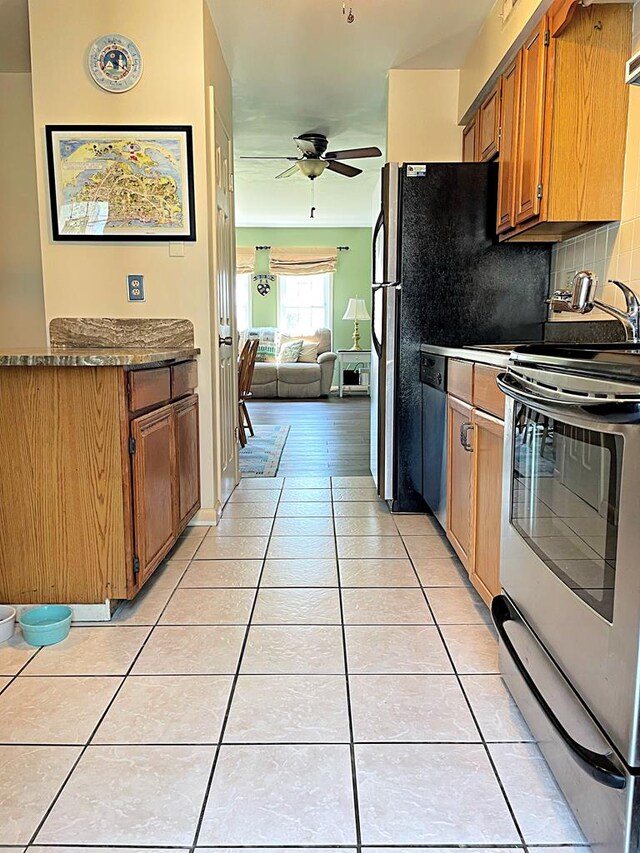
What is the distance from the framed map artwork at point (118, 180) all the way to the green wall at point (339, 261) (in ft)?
22.2

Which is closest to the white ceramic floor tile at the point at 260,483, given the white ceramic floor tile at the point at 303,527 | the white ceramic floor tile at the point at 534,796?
the white ceramic floor tile at the point at 303,527

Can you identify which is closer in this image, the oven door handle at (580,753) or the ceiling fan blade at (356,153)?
the oven door handle at (580,753)

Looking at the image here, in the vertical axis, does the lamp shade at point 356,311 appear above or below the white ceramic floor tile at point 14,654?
above

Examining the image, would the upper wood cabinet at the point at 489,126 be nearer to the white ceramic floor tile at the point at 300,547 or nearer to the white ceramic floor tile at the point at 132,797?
the white ceramic floor tile at the point at 300,547

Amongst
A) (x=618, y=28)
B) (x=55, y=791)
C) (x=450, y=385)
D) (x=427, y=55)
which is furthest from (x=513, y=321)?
(x=55, y=791)

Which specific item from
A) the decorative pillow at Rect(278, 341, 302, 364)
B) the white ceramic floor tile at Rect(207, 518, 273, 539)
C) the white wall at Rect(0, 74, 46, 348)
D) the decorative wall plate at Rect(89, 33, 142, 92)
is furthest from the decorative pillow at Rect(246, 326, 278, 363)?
the decorative wall plate at Rect(89, 33, 142, 92)

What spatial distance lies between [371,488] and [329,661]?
2161mm

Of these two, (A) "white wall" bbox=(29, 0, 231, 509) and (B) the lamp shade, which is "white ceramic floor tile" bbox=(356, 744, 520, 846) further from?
(B) the lamp shade

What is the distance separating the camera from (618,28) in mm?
2252

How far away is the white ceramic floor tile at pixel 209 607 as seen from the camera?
6.89 ft

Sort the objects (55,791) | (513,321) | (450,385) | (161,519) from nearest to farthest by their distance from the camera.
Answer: (55,791) < (161,519) < (450,385) < (513,321)

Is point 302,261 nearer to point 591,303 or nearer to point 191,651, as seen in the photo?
point 591,303

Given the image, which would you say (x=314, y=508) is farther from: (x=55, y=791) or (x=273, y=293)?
(x=273, y=293)

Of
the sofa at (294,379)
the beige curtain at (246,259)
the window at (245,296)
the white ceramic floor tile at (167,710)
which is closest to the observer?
the white ceramic floor tile at (167,710)
